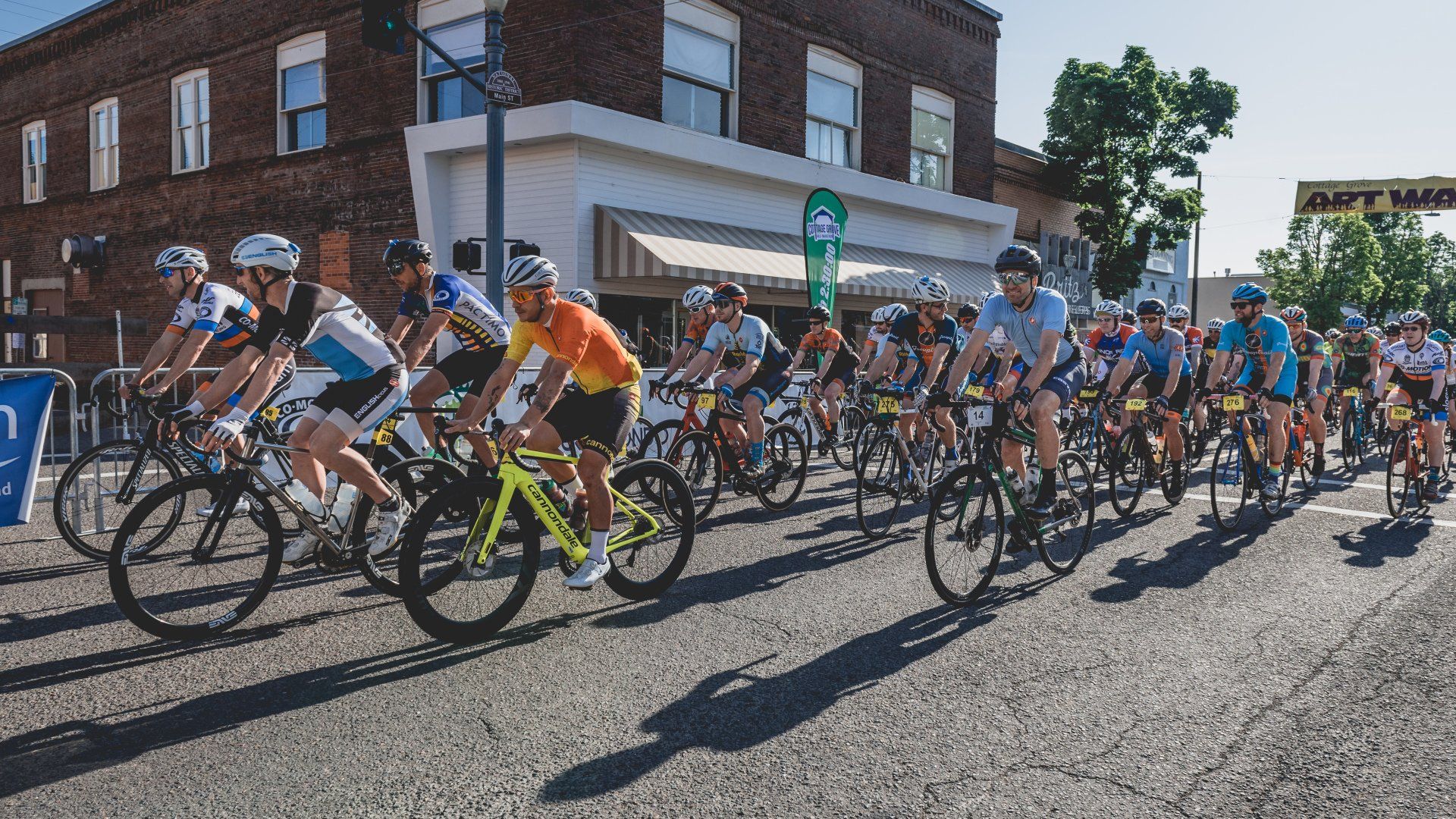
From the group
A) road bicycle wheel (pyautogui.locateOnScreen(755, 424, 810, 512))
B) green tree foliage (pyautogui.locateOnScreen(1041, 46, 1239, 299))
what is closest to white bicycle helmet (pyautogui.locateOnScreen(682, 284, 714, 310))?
road bicycle wheel (pyautogui.locateOnScreen(755, 424, 810, 512))

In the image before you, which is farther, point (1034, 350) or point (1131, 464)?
point (1131, 464)

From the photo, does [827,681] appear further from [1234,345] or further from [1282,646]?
[1234,345]

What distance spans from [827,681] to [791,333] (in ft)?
54.0

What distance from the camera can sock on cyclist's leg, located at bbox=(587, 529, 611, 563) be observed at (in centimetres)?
527

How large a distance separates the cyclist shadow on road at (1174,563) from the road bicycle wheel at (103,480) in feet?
20.5

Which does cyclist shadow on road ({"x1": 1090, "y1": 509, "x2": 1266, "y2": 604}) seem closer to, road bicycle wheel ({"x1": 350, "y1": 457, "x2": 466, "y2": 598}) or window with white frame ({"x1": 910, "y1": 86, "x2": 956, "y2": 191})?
road bicycle wheel ({"x1": 350, "y1": 457, "x2": 466, "y2": 598})

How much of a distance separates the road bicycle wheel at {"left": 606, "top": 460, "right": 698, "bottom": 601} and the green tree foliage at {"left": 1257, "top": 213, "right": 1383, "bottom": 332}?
54.2 meters

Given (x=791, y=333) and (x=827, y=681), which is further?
(x=791, y=333)

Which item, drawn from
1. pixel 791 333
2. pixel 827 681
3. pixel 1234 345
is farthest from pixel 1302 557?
pixel 791 333

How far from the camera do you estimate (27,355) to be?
82.5 feet

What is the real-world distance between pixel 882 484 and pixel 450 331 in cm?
360

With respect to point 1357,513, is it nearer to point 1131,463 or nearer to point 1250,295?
point 1131,463

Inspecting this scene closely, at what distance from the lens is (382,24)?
10461mm

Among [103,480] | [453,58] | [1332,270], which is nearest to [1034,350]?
[103,480]
